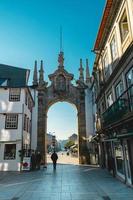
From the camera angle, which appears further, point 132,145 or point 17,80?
point 17,80

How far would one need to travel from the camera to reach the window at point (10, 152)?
736 inches

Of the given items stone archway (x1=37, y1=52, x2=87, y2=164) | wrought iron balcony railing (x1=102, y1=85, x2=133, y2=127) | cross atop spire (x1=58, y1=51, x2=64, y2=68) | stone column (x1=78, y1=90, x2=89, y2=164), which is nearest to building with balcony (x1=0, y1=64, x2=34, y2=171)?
stone archway (x1=37, y1=52, x2=87, y2=164)

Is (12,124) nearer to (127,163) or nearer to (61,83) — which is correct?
(61,83)

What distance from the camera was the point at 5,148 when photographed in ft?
62.3

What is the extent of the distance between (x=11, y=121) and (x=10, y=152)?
3094 mm

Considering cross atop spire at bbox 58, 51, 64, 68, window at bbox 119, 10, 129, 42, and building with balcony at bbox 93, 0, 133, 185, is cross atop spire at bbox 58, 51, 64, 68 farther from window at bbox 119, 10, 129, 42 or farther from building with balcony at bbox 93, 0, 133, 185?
window at bbox 119, 10, 129, 42

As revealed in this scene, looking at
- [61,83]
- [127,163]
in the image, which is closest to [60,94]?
[61,83]

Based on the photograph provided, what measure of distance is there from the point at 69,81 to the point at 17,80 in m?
8.34

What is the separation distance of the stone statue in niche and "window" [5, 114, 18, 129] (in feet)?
30.4

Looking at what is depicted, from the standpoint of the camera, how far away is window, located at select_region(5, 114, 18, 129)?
19.7m

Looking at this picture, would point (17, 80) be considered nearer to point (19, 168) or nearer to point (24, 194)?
point (19, 168)

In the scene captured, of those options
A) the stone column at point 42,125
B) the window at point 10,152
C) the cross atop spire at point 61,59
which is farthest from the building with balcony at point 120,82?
the cross atop spire at point 61,59

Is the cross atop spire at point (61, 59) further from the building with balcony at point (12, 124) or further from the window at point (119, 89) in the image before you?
the window at point (119, 89)

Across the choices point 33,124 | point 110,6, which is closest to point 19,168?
point 33,124
